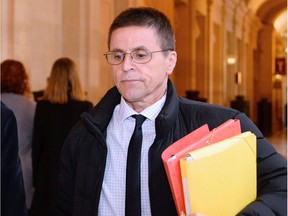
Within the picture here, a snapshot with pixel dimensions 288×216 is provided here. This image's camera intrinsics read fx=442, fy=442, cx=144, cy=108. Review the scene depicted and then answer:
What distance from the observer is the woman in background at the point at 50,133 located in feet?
13.3

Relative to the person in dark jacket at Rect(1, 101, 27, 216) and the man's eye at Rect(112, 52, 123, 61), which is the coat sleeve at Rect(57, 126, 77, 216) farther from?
the man's eye at Rect(112, 52, 123, 61)

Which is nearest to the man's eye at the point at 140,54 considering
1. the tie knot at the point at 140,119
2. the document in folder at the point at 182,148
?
the tie knot at the point at 140,119

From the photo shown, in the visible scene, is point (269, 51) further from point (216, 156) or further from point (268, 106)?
point (216, 156)

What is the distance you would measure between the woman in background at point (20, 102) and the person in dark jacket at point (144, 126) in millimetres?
2348

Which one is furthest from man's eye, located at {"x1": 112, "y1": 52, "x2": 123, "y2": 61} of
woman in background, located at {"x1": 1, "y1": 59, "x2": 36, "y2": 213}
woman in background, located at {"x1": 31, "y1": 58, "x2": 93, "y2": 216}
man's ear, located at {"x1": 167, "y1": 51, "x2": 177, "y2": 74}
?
woman in background, located at {"x1": 1, "y1": 59, "x2": 36, "y2": 213}

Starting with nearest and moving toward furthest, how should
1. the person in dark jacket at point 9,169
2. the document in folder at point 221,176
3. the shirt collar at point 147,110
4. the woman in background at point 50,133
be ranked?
the document in folder at point 221,176 → the shirt collar at point 147,110 → the person in dark jacket at point 9,169 → the woman in background at point 50,133

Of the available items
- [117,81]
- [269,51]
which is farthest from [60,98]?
[269,51]

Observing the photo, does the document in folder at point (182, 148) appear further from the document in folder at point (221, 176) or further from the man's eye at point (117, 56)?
the man's eye at point (117, 56)

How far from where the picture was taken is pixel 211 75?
54.5 ft

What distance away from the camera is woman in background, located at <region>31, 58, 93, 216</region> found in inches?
159

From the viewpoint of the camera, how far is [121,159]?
181 centimetres

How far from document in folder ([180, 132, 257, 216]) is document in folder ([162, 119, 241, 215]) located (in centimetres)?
5

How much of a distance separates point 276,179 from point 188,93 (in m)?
11.0

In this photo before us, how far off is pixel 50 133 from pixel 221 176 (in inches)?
113
